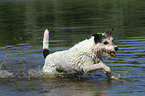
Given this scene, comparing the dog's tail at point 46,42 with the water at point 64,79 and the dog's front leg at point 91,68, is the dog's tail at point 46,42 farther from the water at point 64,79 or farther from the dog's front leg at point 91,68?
the dog's front leg at point 91,68

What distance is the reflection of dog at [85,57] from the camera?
29.1ft

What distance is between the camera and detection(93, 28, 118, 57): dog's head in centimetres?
880

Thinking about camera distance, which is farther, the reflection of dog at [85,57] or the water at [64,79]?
the reflection of dog at [85,57]

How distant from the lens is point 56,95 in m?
8.00

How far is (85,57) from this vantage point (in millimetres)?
9289

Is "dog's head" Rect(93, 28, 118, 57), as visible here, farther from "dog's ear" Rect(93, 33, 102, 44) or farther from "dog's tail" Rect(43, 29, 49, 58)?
"dog's tail" Rect(43, 29, 49, 58)

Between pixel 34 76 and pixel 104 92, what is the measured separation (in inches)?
117

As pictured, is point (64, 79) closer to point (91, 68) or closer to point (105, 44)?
point (91, 68)

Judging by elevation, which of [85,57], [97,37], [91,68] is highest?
[97,37]

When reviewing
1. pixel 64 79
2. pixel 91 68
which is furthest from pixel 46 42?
pixel 91 68

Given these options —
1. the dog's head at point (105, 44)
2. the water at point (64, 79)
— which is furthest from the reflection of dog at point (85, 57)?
the water at point (64, 79)

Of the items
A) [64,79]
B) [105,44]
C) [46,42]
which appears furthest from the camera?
[46,42]

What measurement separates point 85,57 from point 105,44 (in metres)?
0.79

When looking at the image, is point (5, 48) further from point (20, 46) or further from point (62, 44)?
point (62, 44)
